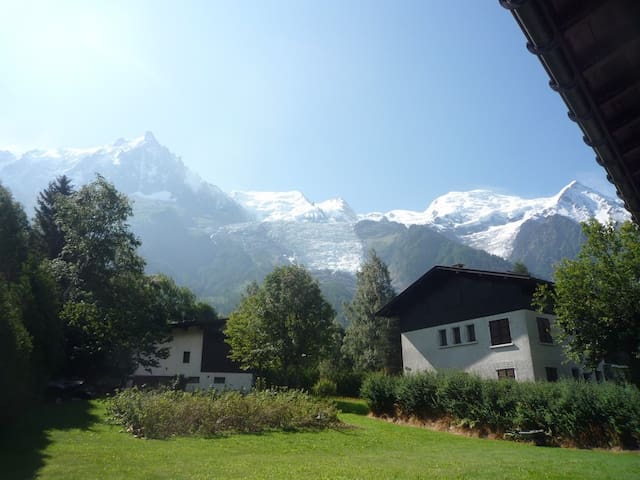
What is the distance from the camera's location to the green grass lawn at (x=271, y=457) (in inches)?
451

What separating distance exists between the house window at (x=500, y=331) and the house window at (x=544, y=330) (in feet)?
6.39

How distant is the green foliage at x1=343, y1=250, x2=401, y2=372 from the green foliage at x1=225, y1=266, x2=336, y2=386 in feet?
62.5

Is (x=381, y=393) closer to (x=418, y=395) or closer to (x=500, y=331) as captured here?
(x=418, y=395)

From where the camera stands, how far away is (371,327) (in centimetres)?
6688

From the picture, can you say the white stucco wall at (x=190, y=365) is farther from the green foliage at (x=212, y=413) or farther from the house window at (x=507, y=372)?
the green foliage at (x=212, y=413)

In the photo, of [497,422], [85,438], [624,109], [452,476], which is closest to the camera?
[624,109]

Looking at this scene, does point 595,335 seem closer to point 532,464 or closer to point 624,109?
point 532,464

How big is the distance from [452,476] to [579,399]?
37.0 ft

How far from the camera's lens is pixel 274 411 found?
2162 centimetres

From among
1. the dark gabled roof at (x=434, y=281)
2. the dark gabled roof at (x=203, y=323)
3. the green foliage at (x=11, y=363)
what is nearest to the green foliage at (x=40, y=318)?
the green foliage at (x=11, y=363)

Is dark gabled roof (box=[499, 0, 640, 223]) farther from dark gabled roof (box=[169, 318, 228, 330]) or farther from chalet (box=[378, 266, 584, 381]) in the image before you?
dark gabled roof (box=[169, 318, 228, 330])

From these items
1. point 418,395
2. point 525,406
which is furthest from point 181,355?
point 525,406

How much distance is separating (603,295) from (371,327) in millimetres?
43111

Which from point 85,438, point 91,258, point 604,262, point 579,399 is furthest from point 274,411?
point 91,258
